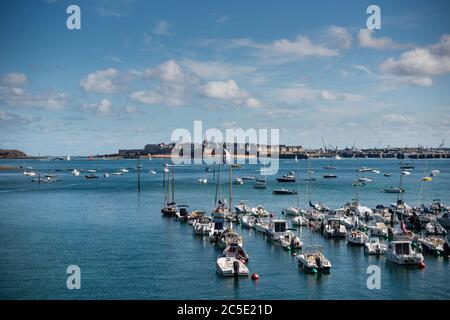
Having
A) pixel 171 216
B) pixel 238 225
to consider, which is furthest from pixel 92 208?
pixel 238 225

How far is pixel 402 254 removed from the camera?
39094mm

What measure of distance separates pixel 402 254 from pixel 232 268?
1356cm

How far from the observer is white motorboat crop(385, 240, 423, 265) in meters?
38.5

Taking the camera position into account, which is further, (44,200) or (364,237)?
(44,200)

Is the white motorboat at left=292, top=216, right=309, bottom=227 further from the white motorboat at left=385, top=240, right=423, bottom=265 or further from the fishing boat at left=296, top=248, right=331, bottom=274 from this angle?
the fishing boat at left=296, top=248, right=331, bottom=274

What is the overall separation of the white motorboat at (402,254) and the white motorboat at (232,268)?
12022 mm

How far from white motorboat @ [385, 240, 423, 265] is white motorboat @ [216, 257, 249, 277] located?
1202 centimetres

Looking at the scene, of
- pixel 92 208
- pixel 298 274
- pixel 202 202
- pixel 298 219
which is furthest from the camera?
pixel 202 202

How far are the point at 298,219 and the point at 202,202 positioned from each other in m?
31.1

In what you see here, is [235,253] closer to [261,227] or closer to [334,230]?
[334,230]
